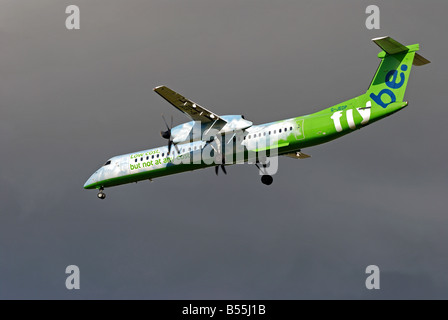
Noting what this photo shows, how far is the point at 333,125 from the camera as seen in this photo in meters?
52.2

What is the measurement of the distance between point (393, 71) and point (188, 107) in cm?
1285

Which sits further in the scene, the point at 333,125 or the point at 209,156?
the point at 209,156

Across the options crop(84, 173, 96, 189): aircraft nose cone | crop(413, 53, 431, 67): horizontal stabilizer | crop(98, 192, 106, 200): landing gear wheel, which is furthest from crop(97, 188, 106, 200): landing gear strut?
crop(413, 53, 431, 67): horizontal stabilizer

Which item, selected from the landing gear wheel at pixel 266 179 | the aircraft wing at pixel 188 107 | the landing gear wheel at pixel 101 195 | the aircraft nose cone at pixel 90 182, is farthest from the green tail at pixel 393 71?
the aircraft nose cone at pixel 90 182

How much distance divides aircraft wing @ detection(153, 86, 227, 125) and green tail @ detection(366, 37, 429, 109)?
999cm

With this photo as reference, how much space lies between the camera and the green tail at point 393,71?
51.0 meters

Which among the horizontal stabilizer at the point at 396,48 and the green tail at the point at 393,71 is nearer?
the horizontal stabilizer at the point at 396,48

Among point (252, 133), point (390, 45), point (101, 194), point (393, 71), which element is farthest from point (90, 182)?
point (390, 45)

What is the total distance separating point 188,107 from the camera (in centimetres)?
5459

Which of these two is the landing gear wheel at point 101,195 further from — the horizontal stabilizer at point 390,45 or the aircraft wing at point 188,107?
the horizontal stabilizer at point 390,45
